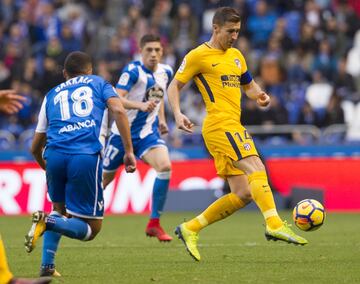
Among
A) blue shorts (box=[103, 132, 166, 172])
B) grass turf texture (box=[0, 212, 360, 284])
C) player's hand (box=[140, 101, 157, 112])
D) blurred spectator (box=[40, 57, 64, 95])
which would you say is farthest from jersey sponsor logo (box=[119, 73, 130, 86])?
blurred spectator (box=[40, 57, 64, 95])

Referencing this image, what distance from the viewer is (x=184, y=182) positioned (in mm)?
20625

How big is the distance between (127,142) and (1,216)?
1077cm

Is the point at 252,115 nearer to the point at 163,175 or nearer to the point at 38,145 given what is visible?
the point at 163,175

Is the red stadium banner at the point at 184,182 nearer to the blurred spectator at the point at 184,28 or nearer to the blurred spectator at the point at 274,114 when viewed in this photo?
the blurred spectator at the point at 274,114

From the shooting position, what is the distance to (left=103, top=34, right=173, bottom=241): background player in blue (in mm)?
13836

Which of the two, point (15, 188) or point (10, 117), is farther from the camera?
point (10, 117)

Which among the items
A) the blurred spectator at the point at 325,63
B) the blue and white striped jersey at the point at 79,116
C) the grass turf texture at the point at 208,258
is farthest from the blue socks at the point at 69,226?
the blurred spectator at the point at 325,63

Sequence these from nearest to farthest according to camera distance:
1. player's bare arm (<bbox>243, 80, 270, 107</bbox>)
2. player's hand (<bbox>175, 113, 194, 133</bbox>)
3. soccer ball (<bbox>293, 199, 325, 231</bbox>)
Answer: player's hand (<bbox>175, 113, 194, 133</bbox>) < soccer ball (<bbox>293, 199, 325, 231</bbox>) < player's bare arm (<bbox>243, 80, 270, 107</bbox>)

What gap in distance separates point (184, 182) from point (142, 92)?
6744 mm

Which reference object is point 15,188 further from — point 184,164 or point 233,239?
point 233,239

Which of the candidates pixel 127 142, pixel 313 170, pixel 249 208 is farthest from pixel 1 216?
pixel 127 142

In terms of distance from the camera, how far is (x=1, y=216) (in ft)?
64.4

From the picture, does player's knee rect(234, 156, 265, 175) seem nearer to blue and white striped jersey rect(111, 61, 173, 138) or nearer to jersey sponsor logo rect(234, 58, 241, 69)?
jersey sponsor logo rect(234, 58, 241, 69)

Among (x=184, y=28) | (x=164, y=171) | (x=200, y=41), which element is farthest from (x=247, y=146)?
(x=184, y=28)
